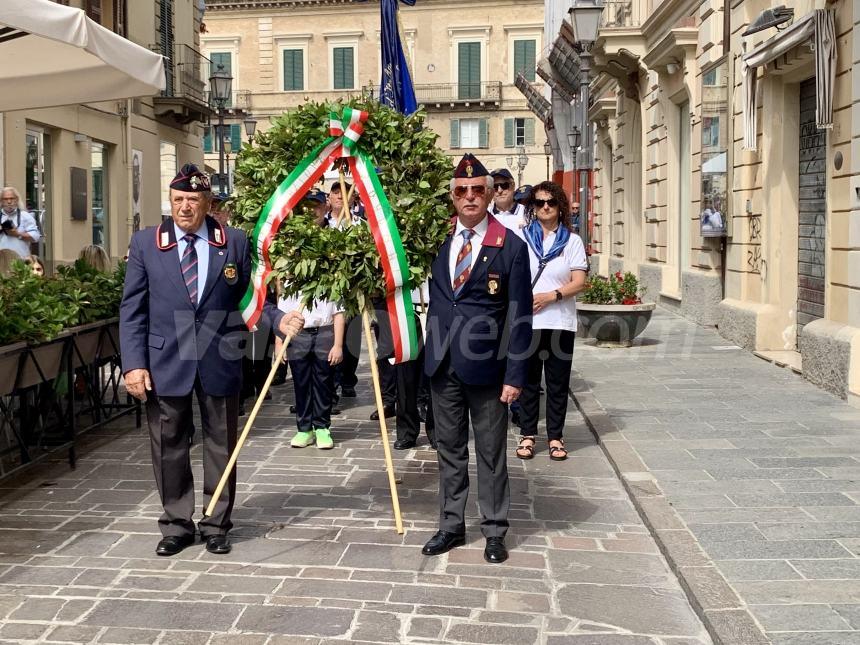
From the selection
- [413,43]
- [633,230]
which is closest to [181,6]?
[633,230]

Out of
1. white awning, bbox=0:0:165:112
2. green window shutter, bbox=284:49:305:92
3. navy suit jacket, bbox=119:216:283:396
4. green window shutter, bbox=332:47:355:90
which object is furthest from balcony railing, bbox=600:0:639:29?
green window shutter, bbox=284:49:305:92

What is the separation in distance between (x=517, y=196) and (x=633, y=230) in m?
15.2

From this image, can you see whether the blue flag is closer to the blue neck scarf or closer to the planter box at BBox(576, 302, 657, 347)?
the planter box at BBox(576, 302, 657, 347)

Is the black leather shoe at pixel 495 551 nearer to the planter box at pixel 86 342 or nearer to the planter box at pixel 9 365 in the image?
the planter box at pixel 9 365

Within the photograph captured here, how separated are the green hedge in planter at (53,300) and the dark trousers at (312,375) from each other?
1.48 m

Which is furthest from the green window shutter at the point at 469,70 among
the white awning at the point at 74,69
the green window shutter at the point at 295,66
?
the white awning at the point at 74,69

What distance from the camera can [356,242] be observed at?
17.7 feet

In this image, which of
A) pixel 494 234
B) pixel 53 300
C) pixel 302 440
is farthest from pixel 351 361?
pixel 494 234

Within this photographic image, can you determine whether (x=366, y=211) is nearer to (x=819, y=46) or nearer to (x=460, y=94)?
(x=819, y=46)

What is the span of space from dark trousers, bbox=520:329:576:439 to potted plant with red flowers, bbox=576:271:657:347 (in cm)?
598

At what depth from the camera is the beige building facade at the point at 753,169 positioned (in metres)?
9.65

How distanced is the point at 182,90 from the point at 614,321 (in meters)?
16.9

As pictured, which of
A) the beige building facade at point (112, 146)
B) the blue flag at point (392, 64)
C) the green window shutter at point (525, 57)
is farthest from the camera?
the green window shutter at point (525, 57)

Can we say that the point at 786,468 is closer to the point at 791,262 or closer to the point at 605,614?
the point at 605,614
